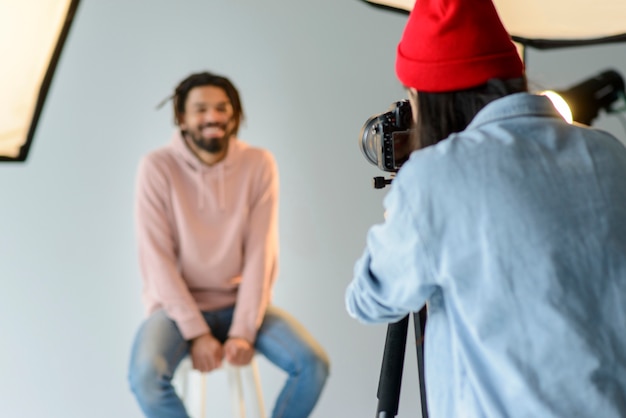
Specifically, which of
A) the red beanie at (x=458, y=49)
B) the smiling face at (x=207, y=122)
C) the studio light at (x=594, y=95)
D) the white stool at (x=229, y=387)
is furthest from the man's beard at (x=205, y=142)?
the red beanie at (x=458, y=49)

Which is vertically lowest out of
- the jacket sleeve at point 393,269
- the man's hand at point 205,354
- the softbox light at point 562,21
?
the man's hand at point 205,354

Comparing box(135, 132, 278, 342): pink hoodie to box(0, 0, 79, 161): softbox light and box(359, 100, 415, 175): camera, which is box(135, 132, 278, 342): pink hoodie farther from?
box(359, 100, 415, 175): camera

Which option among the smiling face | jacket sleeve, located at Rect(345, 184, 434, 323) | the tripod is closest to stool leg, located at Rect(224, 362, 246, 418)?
the smiling face

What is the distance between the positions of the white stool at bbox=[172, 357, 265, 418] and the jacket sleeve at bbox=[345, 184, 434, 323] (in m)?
1.25

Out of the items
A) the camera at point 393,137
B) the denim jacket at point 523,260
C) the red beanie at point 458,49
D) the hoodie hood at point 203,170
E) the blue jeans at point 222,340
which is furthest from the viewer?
the hoodie hood at point 203,170

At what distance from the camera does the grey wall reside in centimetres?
224

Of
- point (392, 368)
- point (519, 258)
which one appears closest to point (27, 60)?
point (392, 368)

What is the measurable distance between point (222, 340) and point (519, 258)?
1.47 m

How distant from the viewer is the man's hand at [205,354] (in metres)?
2.12

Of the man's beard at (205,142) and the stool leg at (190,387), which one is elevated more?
the man's beard at (205,142)

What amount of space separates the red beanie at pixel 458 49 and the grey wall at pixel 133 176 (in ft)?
4.52

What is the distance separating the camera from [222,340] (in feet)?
7.27

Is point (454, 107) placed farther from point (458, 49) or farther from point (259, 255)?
point (259, 255)

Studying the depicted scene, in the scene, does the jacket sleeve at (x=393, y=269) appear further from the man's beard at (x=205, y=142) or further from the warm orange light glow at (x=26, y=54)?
the warm orange light glow at (x=26, y=54)
